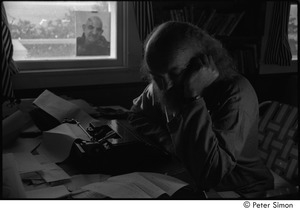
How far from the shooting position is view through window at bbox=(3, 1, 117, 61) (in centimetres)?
139

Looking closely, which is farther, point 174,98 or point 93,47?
point 93,47

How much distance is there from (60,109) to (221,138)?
23.8 inches

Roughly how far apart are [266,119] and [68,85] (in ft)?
3.09

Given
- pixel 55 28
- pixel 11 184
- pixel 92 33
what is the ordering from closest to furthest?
1. pixel 11 184
2. pixel 92 33
3. pixel 55 28

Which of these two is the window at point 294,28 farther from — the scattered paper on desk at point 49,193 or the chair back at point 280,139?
the scattered paper on desk at point 49,193

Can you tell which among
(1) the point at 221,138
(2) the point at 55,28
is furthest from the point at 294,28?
(2) the point at 55,28

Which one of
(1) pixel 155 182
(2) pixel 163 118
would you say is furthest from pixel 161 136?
(1) pixel 155 182

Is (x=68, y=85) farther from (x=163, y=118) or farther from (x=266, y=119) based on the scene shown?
(x=266, y=119)

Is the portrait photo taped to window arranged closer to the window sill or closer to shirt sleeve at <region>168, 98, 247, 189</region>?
the window sill

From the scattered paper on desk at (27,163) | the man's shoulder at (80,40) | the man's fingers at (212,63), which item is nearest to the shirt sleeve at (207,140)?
the man's fingers at (212,63)

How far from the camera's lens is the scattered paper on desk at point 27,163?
3.00 feet

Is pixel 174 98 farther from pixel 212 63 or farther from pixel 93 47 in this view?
pixel 93 47

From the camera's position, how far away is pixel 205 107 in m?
0.91

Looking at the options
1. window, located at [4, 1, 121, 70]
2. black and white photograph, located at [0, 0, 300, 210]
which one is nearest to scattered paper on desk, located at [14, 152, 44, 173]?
black and white photograph, located at [0, 0, 300, 210]
